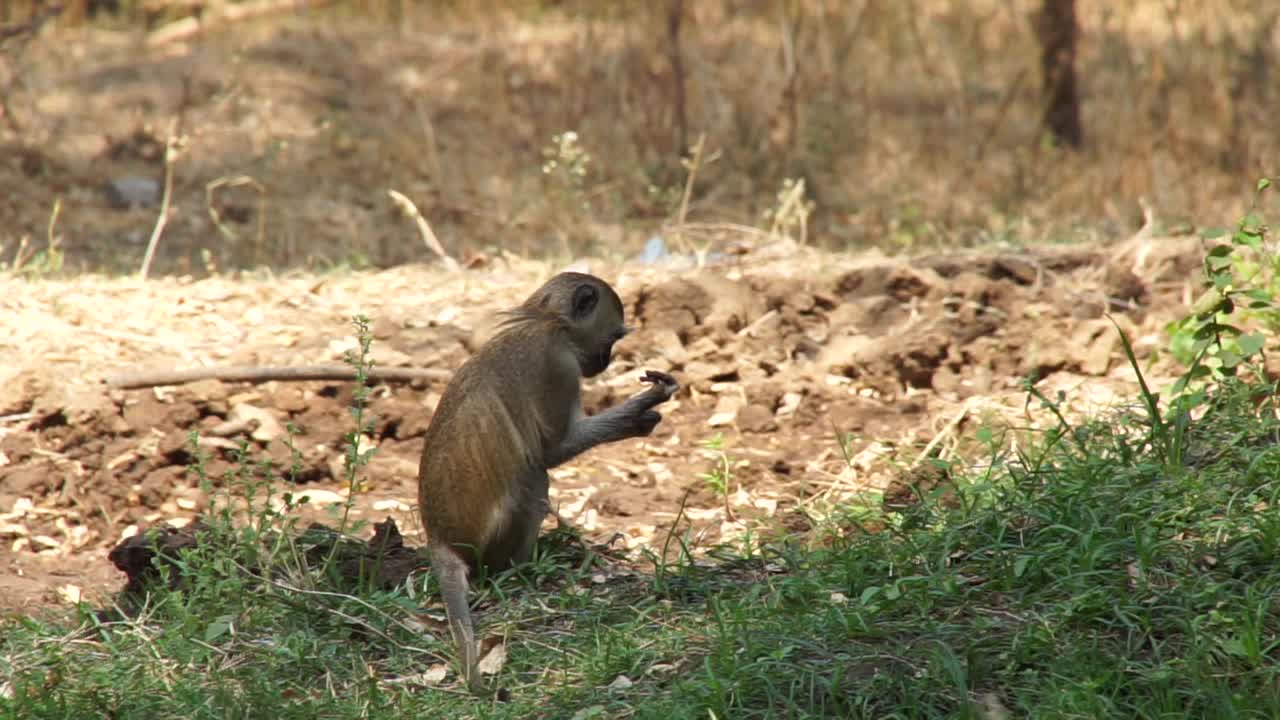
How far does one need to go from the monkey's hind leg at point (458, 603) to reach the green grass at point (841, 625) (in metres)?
0.07

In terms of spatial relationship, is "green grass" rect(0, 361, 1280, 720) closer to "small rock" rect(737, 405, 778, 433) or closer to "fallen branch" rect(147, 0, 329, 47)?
"small rock" rect(737, 405, 778, 433)

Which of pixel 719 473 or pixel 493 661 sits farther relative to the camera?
pixel 719 473

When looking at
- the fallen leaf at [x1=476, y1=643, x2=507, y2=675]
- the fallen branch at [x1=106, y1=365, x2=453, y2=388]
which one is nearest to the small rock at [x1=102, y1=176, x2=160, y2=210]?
the fallen branch at [x1=106, y1=365, x2=453, y2=388]

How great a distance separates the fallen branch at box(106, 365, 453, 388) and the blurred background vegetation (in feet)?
11.1

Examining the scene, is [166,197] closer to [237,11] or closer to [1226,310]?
[1226,310]

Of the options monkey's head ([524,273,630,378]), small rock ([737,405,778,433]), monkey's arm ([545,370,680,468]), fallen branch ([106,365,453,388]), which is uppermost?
monkey's head ([524,273,630,378])

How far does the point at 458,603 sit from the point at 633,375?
231cm

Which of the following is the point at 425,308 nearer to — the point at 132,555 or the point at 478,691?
the point at 132,555

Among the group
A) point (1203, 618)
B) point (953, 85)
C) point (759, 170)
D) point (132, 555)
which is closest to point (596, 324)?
point (132, 555)

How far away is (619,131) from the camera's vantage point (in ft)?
38.1

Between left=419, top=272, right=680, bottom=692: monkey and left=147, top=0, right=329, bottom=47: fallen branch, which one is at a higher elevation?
left=419, top=272, right=680, bottom=692: monkey

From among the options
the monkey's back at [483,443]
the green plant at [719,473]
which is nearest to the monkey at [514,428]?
the monkey's back at [483,443]

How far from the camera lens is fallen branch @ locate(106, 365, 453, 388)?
5859 mm

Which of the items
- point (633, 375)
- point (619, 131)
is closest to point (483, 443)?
point (633, 375)
